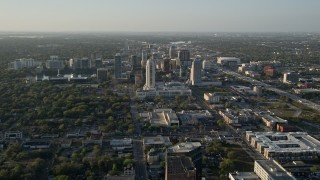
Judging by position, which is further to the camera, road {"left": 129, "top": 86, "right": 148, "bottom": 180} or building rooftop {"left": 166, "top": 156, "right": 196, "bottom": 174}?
road {"left": 129, "top": 86, "right": 148, "bottom": 180}

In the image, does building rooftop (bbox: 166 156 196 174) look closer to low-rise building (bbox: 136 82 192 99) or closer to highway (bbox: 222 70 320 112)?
highway (bbox: 222 70 320 112)

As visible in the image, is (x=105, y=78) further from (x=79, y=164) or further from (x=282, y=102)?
(x=79, y=164)

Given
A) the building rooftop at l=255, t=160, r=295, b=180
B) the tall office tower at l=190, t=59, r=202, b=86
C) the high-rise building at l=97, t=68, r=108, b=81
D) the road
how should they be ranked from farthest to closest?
the high-rise building at l=97, t=68, r=108, b=81 < the tall office tower at l=190, t=59, r=202, b=86 < the road < the building rooftop at l=255, t=160, r=295, b=180

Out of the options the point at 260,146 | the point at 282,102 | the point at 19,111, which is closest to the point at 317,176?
the point at 260,146

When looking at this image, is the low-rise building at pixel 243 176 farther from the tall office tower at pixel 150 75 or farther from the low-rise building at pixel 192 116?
the tall office tower at pixel 150 75

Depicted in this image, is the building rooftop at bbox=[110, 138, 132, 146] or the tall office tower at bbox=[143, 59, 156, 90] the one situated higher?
the tall office tower at bbox=[143, 59, 156, 90]

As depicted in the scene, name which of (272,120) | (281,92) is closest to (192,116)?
(272,120)

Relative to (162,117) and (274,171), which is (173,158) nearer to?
(274,171)

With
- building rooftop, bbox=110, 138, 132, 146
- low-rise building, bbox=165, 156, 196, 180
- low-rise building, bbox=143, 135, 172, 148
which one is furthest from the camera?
building rooftop, bbox=110, 138, 132, 146

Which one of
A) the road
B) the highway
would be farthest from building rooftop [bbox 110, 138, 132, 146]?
the highway
